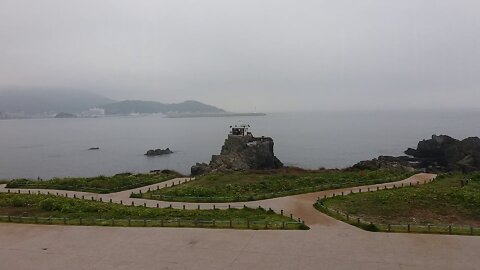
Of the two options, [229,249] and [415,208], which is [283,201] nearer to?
[415,208]

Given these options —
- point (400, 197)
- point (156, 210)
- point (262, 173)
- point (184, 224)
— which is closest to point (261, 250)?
point (184, 224)

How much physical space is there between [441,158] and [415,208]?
67534 millimetres

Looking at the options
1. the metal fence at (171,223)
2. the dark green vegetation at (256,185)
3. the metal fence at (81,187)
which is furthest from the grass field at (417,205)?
the metal fence at (81,187)

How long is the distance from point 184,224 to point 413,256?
13.7 meters

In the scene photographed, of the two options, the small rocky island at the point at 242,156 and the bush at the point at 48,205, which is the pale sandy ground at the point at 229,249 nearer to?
the bush at the point at 48,205

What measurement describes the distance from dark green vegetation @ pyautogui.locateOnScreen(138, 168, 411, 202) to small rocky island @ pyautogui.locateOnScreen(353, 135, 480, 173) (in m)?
14.4

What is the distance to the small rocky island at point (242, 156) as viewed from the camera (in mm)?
62756

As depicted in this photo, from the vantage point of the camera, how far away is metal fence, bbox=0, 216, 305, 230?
25156mm

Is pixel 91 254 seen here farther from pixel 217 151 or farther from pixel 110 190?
pixel 217 151

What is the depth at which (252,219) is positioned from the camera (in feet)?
89.4

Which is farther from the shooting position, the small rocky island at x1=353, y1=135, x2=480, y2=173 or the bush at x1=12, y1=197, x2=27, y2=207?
the small rocky island at x1=353, y1=135, x2=480, y2=173

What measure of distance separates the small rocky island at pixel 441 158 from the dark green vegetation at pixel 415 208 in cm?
2287

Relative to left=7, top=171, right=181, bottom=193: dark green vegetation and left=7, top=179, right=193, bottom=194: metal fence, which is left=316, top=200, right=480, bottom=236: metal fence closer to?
left=7, top=179, right=193, bottom=194: metal fence

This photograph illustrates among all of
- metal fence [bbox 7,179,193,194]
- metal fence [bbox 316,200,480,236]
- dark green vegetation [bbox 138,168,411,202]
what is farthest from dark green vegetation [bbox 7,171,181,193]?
metal fence [bbox 316,200,480,236]
